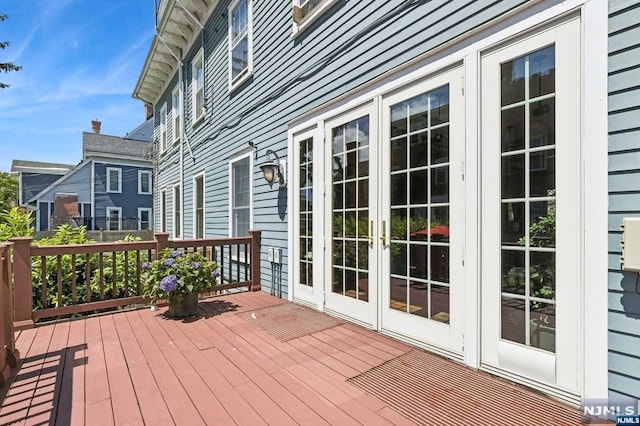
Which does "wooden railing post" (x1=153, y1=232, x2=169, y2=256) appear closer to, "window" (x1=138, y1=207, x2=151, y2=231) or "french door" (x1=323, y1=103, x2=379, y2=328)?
"french door" (x1=323, y1=103, x2=379, y2=328)

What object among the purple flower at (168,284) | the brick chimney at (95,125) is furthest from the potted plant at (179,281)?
the brick chimney at (95,125)

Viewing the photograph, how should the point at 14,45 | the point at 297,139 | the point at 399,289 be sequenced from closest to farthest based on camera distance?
the point at 399,289 < the point at 297,139 < the point at 14,45

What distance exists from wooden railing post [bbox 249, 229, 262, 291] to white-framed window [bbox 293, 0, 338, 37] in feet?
9.03

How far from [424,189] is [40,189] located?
2346 cm

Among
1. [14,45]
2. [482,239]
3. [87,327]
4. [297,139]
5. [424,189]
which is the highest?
[14,45]

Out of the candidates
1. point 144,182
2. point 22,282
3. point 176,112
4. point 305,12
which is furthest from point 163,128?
point 144,182

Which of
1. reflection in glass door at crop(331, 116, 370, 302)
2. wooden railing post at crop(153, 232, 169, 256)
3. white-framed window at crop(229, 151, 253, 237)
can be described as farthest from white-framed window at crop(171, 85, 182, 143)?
reflection in glass door at crop(331, 116, 370, 302)

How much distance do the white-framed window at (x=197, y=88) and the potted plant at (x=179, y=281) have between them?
4.77 meters

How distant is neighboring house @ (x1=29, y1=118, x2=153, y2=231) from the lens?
1777 cm

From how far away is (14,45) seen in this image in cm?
873

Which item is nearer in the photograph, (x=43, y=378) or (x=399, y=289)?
(x=43, y=378)

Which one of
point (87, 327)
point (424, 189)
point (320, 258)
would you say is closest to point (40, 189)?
point (87, 327)

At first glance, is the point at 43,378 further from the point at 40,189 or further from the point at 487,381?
the point at 40,189

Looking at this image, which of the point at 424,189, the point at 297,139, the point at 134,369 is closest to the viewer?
the point at 134,369
